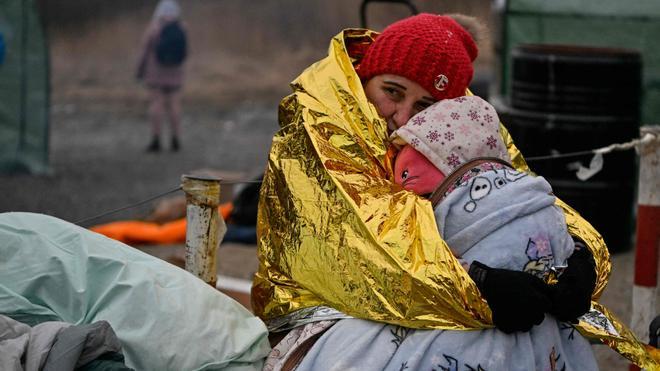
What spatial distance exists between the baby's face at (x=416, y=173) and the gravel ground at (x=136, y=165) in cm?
234

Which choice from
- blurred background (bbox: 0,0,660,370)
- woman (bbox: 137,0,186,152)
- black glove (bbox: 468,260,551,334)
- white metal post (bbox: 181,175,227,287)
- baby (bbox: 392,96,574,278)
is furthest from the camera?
woman (bbox: 137,0,186,152)

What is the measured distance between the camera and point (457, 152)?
288 cm

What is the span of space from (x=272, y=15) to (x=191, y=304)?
65.1 ft

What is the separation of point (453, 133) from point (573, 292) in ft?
1.73

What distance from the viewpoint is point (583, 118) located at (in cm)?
693

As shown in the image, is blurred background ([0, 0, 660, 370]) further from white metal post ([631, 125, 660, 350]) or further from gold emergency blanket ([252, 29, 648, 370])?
gold emergency blanket ([252, 29, 648, 370])

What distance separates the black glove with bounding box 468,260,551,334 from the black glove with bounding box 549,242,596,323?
0.07 meters

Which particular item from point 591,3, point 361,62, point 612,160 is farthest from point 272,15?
point 361,62

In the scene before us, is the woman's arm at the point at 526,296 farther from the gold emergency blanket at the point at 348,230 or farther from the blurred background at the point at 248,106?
the blurred background at the point at 248,106

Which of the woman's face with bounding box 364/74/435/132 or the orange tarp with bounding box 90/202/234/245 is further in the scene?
the orange tarp with bounding box 90/202/234/245

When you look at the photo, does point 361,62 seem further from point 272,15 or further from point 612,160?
point 272,15

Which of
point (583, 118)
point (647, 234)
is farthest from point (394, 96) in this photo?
point (583, 118)

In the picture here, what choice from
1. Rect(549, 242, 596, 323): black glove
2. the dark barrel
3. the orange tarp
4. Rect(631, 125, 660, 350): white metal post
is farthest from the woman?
Rect(549, 242, 596, 323): black glove

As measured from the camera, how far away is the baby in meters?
2.72
